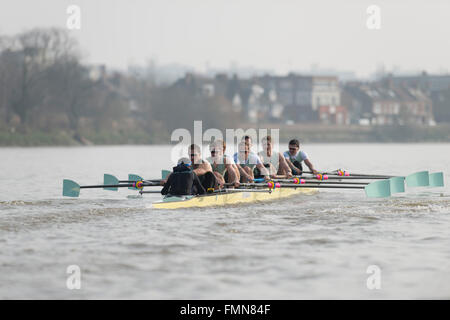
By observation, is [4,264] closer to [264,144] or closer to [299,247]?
[299,247]

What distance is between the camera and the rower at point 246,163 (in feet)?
52.5

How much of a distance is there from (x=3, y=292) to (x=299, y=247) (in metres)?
4.21

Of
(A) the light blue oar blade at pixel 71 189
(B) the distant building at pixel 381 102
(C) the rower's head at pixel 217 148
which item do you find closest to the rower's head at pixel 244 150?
(C) the rower's head at pixel 217 148

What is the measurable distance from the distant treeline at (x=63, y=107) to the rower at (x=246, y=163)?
4263cm

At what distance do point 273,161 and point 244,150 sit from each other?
1.91 m

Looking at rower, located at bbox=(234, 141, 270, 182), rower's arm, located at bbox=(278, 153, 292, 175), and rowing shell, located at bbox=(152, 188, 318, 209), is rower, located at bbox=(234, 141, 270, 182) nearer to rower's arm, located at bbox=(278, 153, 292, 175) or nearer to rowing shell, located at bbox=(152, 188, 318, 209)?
rowing shell, located at bbox=(152, 188, 318, 209)

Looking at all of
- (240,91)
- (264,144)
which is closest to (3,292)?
(264,144)

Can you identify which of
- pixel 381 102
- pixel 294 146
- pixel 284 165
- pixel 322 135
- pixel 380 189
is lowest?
pixel 380 189

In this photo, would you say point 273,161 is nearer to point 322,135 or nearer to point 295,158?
point 295,158

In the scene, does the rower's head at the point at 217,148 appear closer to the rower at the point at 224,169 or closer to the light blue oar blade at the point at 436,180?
the rower at the point at 224,169

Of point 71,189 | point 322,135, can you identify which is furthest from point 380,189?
point 322,135

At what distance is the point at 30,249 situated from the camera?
401 inches

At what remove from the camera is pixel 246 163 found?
53.2ft
